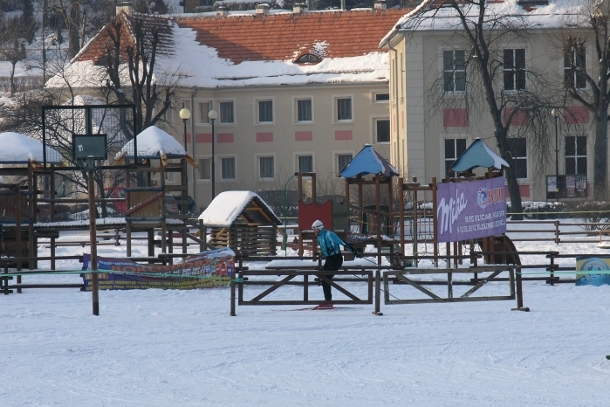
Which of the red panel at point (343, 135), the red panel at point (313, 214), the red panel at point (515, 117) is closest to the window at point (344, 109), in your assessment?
the red panel at point (343, 135)

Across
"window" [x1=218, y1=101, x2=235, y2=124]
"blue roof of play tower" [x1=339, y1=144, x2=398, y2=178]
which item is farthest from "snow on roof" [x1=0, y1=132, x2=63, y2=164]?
"window" [x1=218, y1=101, x2=235, y2=124]

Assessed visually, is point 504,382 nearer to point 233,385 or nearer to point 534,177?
point 233,385

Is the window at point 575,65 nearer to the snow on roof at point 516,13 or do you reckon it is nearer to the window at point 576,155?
the snow on roof at point 516,13

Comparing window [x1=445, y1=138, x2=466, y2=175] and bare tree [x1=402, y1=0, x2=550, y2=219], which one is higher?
bare tree [x1=402, y1=0, x2=550, y2=219]

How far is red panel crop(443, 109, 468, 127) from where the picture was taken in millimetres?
51181

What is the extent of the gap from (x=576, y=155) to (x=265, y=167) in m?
19.2

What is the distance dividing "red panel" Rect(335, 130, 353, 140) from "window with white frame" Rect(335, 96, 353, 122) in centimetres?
61

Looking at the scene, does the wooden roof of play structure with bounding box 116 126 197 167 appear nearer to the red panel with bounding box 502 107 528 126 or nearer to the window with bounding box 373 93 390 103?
the red panel with bounding box 502 107 528 126

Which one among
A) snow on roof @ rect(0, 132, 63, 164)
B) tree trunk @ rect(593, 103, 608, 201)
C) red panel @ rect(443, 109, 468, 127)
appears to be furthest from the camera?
red panel @ rect(443, 109, 468, 127)

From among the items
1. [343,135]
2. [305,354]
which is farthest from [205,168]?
[305,354]

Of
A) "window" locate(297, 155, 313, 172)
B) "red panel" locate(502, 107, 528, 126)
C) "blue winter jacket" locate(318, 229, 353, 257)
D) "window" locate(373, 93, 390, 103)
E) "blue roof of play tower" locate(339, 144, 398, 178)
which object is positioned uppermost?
"window" locate(373, 93, 390, 103)

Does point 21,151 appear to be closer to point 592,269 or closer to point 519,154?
point 592,269

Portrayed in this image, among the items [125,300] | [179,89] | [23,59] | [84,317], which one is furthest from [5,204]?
[23,59]

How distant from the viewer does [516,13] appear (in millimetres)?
50250
